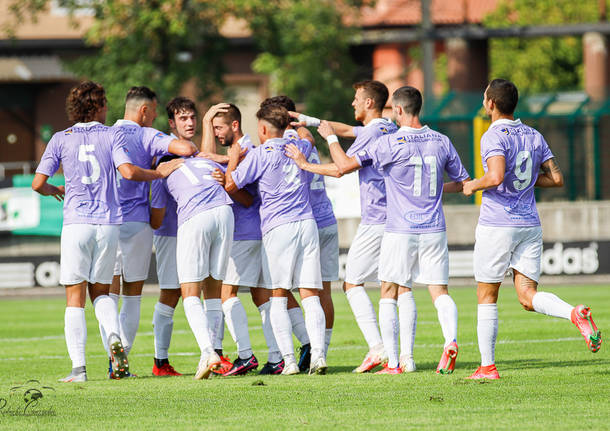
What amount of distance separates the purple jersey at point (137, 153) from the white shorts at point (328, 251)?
159 centimetres

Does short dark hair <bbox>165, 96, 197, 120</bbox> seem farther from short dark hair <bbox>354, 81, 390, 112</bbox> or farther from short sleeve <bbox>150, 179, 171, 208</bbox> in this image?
short dark hair <bbox>354, 81, 390, 112</bbox>

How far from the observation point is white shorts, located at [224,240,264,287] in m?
9.33

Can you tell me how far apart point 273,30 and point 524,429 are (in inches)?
954

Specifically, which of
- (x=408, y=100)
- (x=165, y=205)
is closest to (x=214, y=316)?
(x=165, y=205)

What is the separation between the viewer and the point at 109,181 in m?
8.88

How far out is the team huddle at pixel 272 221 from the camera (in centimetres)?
836

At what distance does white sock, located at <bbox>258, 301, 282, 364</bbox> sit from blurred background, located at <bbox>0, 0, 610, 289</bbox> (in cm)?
354

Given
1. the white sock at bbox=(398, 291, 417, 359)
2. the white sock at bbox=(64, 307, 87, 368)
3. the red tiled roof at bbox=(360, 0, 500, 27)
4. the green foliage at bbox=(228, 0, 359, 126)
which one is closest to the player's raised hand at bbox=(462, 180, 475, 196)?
the white sock at bbox=(398, 291, 417, 359)

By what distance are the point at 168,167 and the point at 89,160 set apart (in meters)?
0.65

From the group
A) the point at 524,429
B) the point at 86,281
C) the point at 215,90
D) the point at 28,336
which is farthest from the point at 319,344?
the point at 215,90

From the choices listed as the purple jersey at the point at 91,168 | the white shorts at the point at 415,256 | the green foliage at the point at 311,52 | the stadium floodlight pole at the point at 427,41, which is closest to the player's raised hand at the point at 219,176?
the purple jersey at the point at 91,168

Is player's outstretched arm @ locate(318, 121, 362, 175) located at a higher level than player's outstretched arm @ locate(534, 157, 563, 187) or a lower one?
higher

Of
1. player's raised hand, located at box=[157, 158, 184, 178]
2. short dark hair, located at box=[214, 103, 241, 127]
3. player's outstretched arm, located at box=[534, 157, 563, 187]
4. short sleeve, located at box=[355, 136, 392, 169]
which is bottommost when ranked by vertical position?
player's outstretched arm, located at box=[534, 157, 563, 187]

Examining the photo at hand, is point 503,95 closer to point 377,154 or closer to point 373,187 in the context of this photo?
point 377,154
